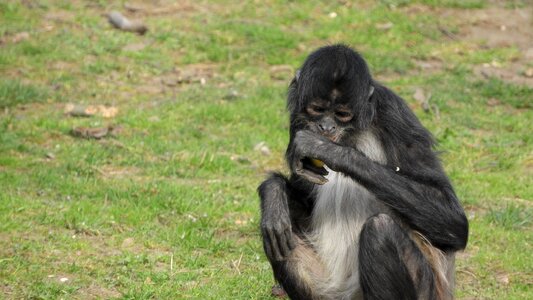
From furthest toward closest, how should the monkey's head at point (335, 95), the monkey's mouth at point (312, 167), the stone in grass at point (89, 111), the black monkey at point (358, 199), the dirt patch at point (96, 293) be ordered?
the stone in grass at point (89, 111) < the dirt patch at point (96, 293) < the monkey's head at point (335, 95) < the monkey's mouth at point (312, 167) < the black monkey at point (358, 199)

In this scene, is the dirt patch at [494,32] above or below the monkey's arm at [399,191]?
below

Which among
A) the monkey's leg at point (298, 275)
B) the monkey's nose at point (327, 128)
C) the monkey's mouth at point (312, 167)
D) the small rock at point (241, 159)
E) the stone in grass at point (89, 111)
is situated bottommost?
the small rock at point (241, 159)

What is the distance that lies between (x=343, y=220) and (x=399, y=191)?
2.65 ft

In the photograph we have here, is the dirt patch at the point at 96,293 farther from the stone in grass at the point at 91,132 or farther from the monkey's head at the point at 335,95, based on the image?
the stone in grass at the point at 91,132

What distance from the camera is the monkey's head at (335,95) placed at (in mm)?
7711

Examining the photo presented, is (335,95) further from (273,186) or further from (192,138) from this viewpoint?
(192,138)

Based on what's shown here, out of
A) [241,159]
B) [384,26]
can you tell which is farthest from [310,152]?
[384,26]

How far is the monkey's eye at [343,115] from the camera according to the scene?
774 cm

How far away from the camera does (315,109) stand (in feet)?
25.5

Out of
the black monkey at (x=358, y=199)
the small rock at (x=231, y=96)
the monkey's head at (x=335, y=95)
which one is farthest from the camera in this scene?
the small rock at (x=231, y=96)

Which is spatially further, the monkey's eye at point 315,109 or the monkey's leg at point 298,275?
the monkey's leg at point 298,275

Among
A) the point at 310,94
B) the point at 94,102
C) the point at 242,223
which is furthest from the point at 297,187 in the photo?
the point at 94,102

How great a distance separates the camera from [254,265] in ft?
31.2

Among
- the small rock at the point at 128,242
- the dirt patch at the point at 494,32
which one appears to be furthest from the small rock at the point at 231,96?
the small rock at the point at 128,242
